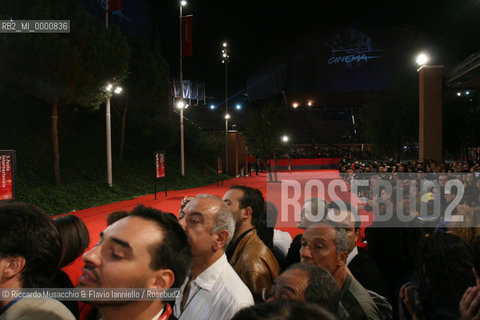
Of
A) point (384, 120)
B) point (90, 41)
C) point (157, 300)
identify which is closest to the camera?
point (157, 300)

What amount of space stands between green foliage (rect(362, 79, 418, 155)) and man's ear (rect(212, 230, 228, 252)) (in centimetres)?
2821

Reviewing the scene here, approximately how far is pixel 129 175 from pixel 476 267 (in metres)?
19.5

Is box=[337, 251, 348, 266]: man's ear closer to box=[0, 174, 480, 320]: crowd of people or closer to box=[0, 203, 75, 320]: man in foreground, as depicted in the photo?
box=[0, 174, 480, 320]: crowd of people

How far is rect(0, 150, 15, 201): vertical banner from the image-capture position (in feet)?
18.3

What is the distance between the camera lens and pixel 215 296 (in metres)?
2.11

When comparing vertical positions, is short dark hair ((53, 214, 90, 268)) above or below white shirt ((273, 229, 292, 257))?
above

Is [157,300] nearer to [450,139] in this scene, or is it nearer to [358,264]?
[358,264]

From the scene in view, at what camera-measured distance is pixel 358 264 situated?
10.9ft

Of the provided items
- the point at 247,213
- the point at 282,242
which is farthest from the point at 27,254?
the point at 282,242

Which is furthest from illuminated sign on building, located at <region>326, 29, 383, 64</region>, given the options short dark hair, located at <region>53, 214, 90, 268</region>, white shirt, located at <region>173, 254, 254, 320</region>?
white shirt, located at <region>173, 254, 254, 320</region>

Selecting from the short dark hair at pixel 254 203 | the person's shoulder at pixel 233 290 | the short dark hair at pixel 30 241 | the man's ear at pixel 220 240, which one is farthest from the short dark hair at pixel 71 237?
the short dark hair at pixel 254 203

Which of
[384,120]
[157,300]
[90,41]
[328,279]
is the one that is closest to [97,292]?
[157,300]

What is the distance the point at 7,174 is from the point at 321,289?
5712 mm

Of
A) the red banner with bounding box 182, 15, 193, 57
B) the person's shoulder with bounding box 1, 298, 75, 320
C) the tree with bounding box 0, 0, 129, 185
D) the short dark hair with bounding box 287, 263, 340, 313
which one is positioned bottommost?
the person's shoulder with bounding box 1, 298, 75, 320
